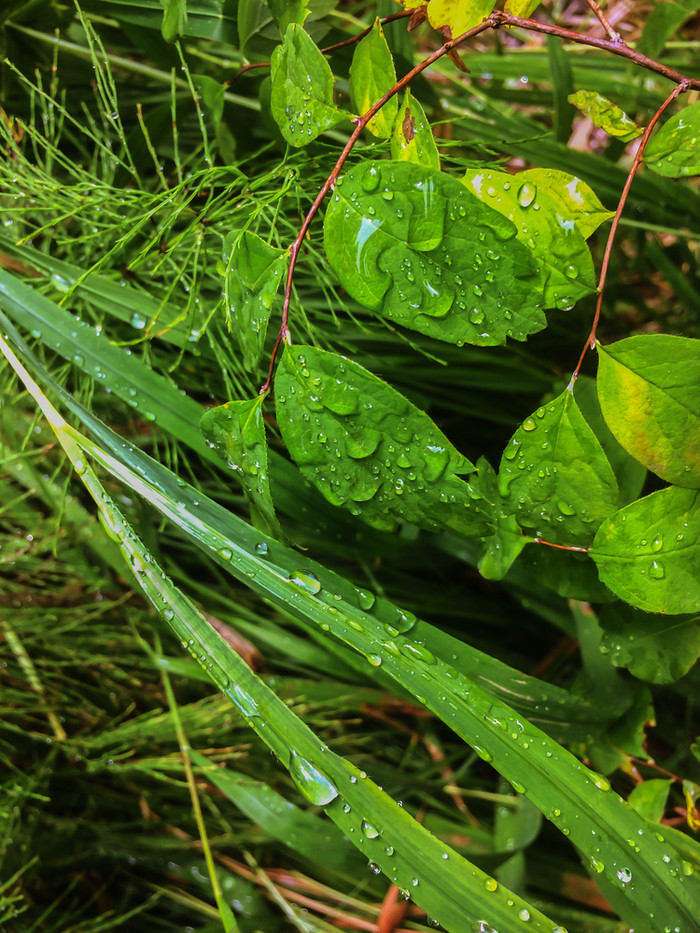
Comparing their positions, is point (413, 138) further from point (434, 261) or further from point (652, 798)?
point (652, 798)

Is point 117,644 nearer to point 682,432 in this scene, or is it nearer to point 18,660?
point 18,660

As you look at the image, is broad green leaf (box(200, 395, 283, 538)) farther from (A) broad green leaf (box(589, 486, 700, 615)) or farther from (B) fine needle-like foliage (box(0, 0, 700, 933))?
(A) broad green leaf (box(589, 486, 700, 615))

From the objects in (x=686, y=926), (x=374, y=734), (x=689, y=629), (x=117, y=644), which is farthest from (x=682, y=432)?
(x=117, y=644)

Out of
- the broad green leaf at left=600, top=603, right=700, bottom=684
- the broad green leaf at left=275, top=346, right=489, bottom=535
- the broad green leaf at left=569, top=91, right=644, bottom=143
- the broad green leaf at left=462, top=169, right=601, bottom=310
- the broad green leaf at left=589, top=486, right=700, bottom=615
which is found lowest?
the broad green leaf at left=600, top=603, right=700, bottom=684

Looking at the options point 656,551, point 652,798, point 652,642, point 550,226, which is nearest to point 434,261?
point 550,226

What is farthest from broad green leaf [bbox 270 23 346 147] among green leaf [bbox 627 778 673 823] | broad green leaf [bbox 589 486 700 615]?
green leaf [bbox 627 778 673 823]

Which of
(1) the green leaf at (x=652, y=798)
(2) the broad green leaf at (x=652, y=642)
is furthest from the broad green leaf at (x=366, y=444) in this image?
(1) the green leaf at (x=652, y=798)
